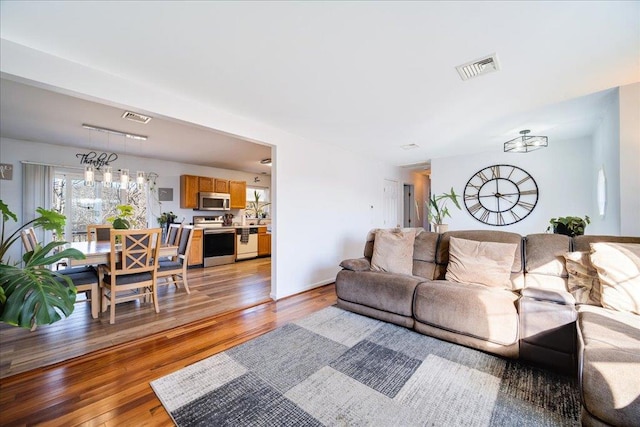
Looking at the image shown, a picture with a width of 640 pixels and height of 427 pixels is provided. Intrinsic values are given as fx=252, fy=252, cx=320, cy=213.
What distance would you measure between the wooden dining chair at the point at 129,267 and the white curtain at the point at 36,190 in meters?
2.53

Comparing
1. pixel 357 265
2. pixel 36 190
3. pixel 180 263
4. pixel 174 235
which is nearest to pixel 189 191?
pixel 174 235

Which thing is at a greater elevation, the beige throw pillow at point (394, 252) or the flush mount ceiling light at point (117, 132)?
the flush mount ceiling light at point (117, 132)

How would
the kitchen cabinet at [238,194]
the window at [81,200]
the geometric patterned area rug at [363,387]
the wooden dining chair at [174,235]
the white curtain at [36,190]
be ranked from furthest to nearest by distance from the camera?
the kitchen cabinet at [238,194] → the window at [81,200] → the white curtain at [36,190] → the wooden dining chair at [174,235] → the geometric patterned area rug at [363,387]

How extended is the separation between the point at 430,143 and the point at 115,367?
191 inches

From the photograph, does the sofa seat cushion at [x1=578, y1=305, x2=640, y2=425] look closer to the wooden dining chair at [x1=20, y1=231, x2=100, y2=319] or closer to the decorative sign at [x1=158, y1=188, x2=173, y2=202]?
the wooden dining chair at [x1=20, y1=231, x2=100, y2=319]

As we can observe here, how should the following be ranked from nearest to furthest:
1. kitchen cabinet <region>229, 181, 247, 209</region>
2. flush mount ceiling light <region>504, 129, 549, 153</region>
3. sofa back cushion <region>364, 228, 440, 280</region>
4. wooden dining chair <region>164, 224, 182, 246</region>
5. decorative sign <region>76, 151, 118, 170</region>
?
sofa back cushion <region>364, 228, 440, 280</region> < flush mount ceiling light <region>504, 129, 549, 153</region> < wooden dining chair <region>164, 224, 182, 246</region> < decorative sign <region>76, 151, 118, 170</region> < kitchen cabinet <region>229, 181, 247, 209</region>

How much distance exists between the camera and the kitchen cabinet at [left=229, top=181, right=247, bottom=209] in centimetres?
659

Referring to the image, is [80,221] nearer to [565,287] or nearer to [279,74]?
[279,74]

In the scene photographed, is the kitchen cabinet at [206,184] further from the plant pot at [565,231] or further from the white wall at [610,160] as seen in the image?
the white wall at [610,160]

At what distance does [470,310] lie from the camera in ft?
6.91

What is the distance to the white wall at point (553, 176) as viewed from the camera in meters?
4.09

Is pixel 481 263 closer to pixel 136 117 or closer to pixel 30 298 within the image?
pixel 30 298

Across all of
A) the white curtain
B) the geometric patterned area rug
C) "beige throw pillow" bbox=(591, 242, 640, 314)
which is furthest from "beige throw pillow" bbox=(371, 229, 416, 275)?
the white curtain

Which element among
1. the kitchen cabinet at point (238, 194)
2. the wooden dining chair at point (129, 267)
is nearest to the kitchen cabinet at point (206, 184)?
the kitchen cabinet at point (238, 194)
